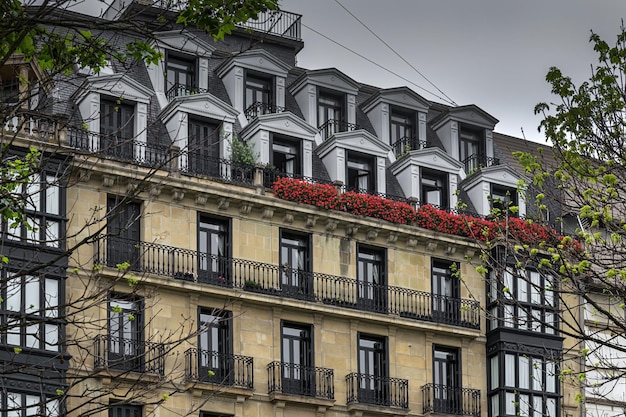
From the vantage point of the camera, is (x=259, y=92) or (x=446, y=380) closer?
(x=446, y=380)

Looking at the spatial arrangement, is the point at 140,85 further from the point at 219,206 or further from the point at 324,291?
the point at 324,291

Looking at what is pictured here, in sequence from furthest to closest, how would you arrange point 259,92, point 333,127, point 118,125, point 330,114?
point 330,114
point 333,127
point 259,92
point 118,125

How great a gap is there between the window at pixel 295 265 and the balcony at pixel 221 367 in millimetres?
2788

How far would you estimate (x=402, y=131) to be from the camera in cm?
4897

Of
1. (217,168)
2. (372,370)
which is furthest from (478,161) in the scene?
(217,168)

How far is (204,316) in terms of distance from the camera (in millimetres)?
41531

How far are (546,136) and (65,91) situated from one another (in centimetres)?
2322

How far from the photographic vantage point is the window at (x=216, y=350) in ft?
133

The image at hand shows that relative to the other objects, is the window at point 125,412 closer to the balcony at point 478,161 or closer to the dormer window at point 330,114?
the dormer window at point 330,114

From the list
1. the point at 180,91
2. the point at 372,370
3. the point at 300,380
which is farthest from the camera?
the point at 372,370

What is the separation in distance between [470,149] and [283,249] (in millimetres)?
9652

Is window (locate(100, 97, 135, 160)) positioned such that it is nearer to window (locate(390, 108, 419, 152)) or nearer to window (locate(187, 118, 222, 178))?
window (locate(187, 118, 222, 178))

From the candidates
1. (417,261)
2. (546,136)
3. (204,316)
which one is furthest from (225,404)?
(546,136)

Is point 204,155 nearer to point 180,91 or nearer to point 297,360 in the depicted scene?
point 180,91
